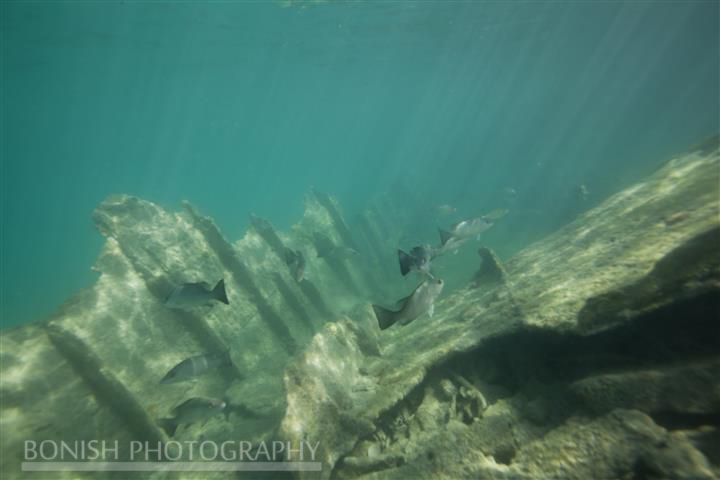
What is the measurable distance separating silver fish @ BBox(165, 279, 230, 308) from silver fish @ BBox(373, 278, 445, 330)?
10.1 ft

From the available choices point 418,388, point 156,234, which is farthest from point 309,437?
point 156,234

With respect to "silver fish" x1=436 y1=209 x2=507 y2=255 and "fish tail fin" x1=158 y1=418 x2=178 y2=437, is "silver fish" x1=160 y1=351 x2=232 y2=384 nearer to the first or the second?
"fish tail fin" x1=158 y1=418 x2=178 y2=437

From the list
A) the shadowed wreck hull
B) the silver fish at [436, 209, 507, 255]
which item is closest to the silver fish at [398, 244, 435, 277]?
the silver fish at [436, 209, 507, 255]

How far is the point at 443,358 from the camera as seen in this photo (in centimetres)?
543

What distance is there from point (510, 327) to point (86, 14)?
33.6m

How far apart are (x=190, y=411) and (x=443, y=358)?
4261 millimetres

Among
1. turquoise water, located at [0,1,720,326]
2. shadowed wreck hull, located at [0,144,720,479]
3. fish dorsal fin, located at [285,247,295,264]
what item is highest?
turquoise water, located at [0,1,720,326]

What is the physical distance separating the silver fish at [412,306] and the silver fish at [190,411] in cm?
361

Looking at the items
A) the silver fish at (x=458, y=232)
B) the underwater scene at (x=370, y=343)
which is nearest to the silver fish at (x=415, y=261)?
the underwater scene at (x=370, y=343)

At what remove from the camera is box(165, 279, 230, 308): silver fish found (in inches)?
246

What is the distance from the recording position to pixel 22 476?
5.95 meters

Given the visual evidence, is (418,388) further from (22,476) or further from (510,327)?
(22,476)

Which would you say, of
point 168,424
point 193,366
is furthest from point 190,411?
point 193,366

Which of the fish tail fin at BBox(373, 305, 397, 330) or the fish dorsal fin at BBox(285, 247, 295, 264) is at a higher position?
the fish dorsal fin at BBox(285, 247, 295, 264)
